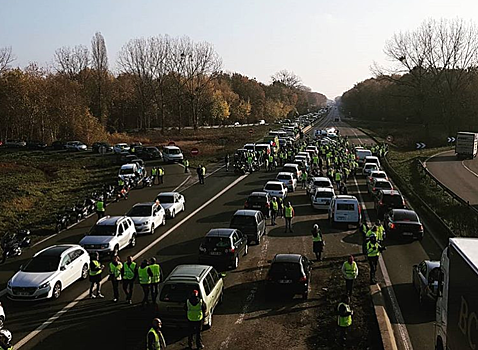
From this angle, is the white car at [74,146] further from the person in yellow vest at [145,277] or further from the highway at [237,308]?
the person in yellow vest at [145,277]

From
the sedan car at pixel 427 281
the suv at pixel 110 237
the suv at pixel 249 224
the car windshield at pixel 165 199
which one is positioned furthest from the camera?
the car windshield at pixel 165 199

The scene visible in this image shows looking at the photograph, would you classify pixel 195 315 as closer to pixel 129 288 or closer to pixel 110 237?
pixel 129 288

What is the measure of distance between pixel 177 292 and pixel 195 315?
1245mm

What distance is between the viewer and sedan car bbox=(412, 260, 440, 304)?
14558 millimetres

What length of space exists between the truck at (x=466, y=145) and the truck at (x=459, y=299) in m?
52.3

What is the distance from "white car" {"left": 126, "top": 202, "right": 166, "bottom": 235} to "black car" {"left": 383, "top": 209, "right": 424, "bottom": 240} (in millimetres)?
11244

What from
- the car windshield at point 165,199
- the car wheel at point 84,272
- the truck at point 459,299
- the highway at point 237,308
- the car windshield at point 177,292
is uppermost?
the truck at point 459,299

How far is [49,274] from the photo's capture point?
16.5 meters

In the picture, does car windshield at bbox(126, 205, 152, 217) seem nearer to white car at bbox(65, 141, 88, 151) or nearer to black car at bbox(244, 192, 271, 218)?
black car at bbox(244, 192, 271, 218)

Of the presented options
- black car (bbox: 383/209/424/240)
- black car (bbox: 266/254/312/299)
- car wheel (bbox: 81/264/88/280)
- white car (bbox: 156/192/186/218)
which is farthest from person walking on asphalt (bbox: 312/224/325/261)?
white car (bbox: 156/192/186/218)

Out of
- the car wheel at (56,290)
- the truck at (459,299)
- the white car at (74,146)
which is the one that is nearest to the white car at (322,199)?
the car wheel at (56,290)

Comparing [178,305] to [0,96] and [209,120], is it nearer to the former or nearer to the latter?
[0,96]

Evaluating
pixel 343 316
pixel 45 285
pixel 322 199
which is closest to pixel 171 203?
pixel 322 199

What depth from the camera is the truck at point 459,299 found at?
7695mm
